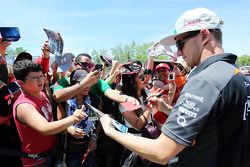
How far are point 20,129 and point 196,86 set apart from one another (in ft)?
6.36

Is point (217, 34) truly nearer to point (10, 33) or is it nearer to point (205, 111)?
point (205, 111)

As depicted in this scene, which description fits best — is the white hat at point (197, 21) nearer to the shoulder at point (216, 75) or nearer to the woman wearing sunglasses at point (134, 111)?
the shoulder at point (216, 75)

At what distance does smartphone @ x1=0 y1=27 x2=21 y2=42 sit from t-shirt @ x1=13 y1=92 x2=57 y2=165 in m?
0.68

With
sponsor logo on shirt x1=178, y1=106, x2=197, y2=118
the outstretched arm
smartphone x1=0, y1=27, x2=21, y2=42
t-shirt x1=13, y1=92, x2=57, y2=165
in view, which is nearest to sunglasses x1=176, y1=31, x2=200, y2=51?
sponsor logo on shirt x1=178, y1=106, x2=197, y2=118

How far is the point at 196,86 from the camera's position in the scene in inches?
63.9

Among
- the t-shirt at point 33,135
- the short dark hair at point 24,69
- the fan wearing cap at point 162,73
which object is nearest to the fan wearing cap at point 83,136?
the t-shirt at point 33,135

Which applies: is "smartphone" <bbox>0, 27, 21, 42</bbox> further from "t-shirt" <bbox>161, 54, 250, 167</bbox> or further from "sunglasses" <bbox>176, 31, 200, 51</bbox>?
"t-shirt" <bbox>161, 54, 250, 167</bbox>

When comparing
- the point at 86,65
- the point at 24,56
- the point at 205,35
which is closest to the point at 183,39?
the point at 205,35

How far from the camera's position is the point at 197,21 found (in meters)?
1.82

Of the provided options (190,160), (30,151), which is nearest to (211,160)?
(190,160)

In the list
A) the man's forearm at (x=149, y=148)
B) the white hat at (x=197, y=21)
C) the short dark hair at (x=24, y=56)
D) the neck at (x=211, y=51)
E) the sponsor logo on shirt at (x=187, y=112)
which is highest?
the white hat at (x=197, y=21)

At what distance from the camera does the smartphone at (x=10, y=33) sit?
10.4 ft

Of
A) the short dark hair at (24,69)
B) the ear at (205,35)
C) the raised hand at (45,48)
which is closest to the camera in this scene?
the ear at (205,35)

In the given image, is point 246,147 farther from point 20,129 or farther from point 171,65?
point 171,65
